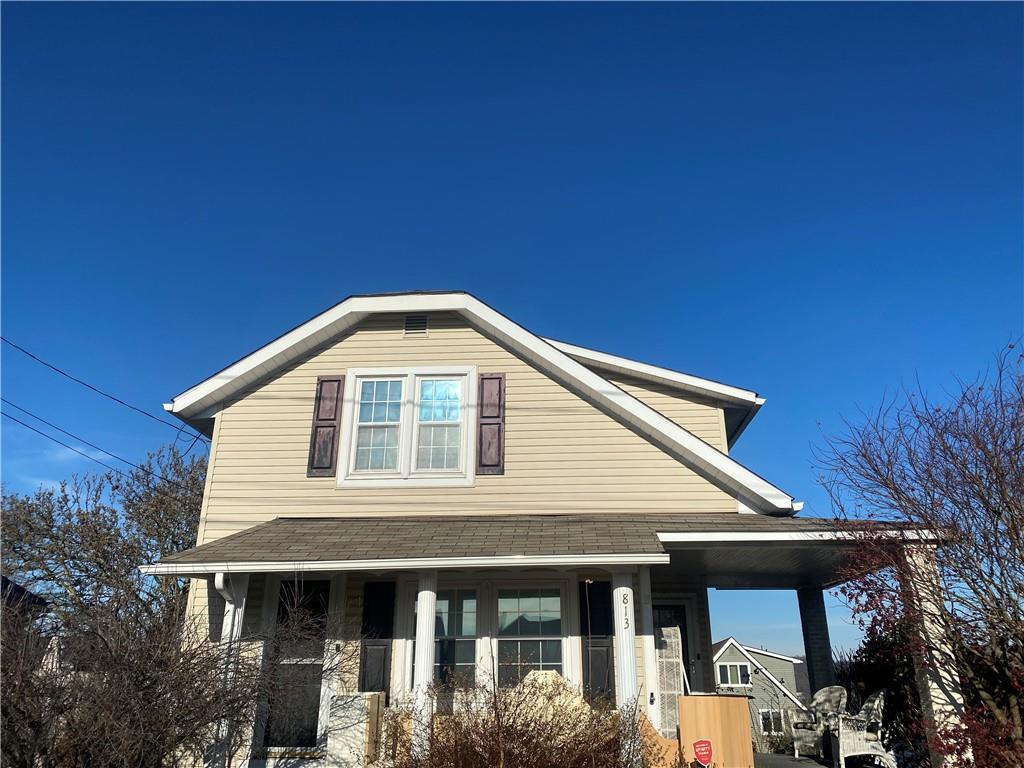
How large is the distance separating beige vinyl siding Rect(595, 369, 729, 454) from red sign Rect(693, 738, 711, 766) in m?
5.08

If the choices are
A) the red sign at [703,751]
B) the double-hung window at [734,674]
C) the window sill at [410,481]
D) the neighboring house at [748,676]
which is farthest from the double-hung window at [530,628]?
the double-hung window at [734,674]

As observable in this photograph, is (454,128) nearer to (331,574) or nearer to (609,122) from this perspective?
(609,122)

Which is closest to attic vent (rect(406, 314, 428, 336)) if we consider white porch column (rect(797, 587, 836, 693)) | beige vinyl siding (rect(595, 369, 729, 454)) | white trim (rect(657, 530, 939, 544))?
beige vinyl siding (rect(595, 369, 729, 454))

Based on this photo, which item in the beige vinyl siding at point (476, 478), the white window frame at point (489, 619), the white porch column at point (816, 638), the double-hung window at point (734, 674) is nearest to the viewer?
the white window frame at point (489, 619)

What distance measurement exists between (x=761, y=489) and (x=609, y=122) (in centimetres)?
632

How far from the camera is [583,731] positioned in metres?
6.49

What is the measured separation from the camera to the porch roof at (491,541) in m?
8.09

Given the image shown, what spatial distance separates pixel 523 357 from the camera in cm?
1122

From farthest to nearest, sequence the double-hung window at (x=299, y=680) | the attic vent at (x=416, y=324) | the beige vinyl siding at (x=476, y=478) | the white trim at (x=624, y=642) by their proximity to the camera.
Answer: the attic vent at (x=416, y=324) → the beige vinyl siding at (x=476, y=478) → the double-hung window at (x=299, y=680) → the white trim at (x=624, y=642)

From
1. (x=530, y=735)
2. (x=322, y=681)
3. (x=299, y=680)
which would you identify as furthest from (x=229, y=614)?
(x=530, y=735)

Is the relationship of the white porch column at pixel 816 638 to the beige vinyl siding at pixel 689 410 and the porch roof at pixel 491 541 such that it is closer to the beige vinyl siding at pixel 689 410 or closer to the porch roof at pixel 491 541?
the beige vinyl siding at pixel 689 410

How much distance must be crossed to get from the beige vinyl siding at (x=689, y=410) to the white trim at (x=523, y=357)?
1.36m

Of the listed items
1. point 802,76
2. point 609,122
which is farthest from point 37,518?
point 802,76

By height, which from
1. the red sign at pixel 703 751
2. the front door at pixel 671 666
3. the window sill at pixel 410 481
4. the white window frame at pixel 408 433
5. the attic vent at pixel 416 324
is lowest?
the red sign at pixel 703 751
